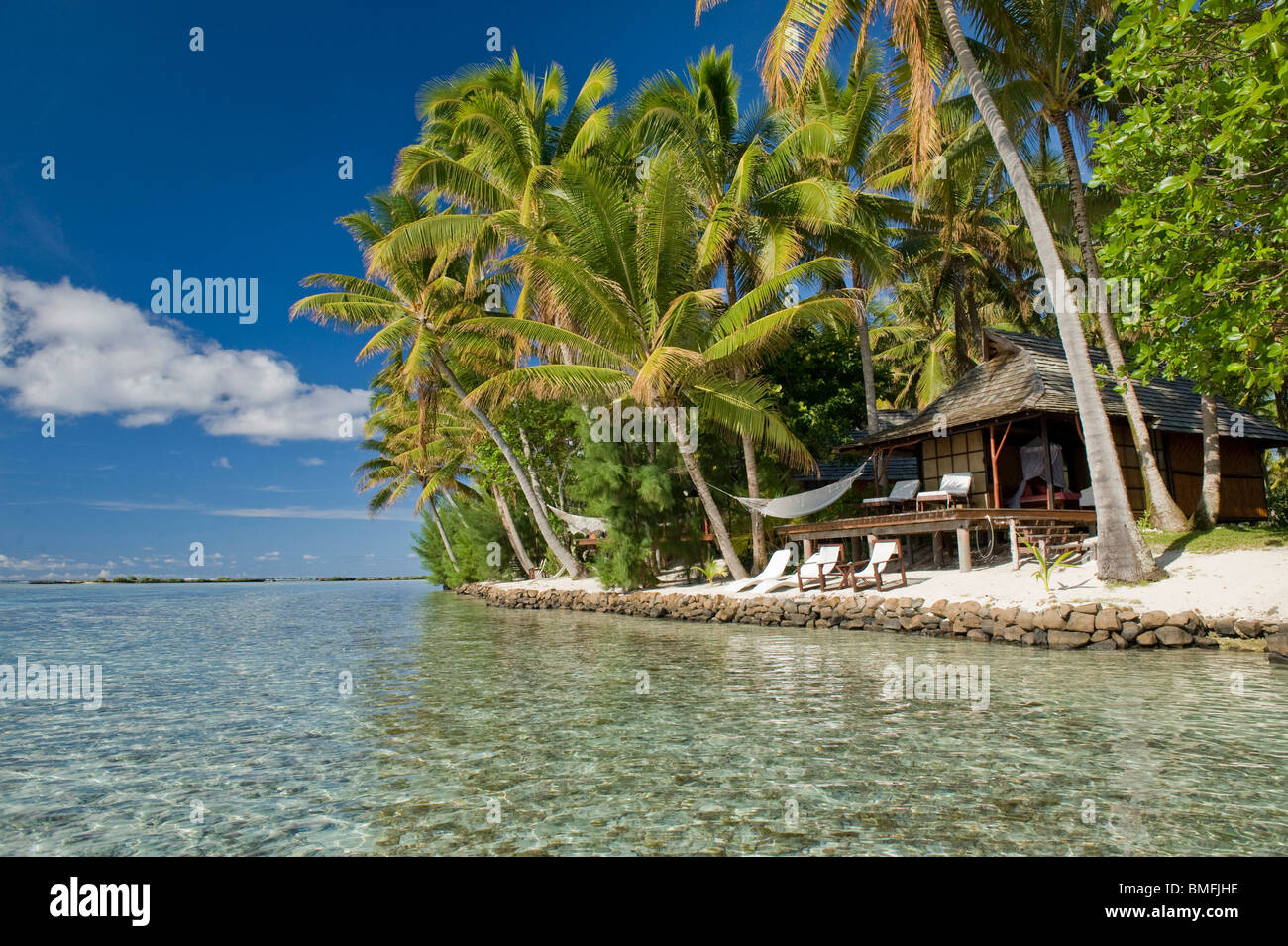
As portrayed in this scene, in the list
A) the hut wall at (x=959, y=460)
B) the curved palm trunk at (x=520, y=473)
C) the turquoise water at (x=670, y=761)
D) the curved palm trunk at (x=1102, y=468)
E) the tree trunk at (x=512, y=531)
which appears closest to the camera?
the turquoise water at (x=670, y=761)

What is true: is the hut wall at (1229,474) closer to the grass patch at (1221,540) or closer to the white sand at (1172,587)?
the grass patch at (1221,540)

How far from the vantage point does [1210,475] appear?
13.4 meters

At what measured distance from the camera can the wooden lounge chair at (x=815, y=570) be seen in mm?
14734

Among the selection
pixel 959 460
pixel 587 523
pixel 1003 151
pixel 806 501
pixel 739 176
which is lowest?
pixel 587 523

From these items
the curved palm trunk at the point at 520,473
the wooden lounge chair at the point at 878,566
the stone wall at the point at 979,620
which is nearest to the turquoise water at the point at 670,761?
the stone wall at the point at 979,620

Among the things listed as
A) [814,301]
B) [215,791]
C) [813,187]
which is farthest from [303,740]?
[813,187]

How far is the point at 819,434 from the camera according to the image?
18.5 m

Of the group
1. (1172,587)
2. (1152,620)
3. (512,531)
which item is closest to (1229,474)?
(1172,587)

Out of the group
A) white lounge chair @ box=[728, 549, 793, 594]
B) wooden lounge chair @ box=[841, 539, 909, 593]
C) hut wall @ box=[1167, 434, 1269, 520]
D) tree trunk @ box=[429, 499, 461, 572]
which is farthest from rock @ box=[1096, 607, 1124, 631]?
tree trunk @ box=[429, 499, 461, 572]

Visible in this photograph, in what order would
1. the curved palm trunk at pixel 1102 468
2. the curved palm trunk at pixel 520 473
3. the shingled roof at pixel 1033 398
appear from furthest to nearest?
1. the curved palm trunk at pixel 520 473
2. the shingled roof at pixel 1033 398
3. the curved palm trunk at pixel 1102 468

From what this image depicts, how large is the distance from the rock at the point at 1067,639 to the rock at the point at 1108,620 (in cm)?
21

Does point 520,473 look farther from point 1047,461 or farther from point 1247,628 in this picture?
point 1247,628

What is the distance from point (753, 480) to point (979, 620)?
6.75 meters
